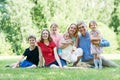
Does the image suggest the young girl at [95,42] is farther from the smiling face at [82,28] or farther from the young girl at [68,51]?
the young girl at [68,51]

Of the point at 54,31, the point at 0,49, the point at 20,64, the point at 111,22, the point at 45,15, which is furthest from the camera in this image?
the point at 111,22

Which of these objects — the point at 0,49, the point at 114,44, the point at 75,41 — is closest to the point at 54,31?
the point at 75,41

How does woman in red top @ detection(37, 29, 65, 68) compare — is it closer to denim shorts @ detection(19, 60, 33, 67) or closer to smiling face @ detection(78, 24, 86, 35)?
denim shorts @ detection(19, 60, 33, 67)

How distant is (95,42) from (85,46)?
28.7 inches

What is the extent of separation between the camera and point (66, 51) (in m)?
9.16

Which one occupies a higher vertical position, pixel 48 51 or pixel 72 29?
pixel 72 29

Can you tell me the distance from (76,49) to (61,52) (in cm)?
40

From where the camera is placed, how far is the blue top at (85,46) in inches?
362

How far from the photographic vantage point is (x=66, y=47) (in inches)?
363

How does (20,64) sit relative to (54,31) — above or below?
below

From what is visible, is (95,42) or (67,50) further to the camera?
(67,50)

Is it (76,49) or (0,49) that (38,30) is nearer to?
(0,49)

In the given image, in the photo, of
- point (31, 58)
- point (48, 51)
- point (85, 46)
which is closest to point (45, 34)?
point (48, 51)

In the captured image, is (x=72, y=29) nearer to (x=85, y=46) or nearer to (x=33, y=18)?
(x=85, y=46)
